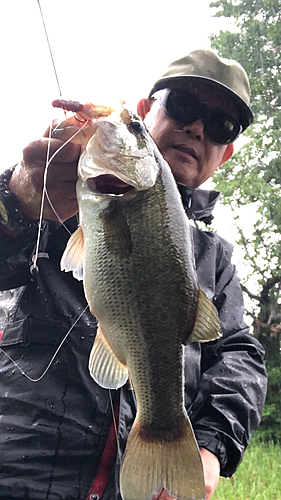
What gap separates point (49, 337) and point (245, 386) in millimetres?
1067

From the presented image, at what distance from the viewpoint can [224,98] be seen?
98.1 inches

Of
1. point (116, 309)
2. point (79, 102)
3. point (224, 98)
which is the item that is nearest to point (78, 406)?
point (116, 309)

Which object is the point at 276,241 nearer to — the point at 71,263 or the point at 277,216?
the point at 277,216

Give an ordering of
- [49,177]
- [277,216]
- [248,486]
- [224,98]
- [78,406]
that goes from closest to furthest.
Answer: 1. [49,177]
2. [78,406]
3. [224,98]
4. [248,486]
5. [277,216]

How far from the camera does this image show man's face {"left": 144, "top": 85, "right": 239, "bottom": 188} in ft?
8.20

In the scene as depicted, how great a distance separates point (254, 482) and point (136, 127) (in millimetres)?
5177

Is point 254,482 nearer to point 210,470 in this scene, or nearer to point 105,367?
point 210,470

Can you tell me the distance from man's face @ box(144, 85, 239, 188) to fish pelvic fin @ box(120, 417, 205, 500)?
1.60 meters

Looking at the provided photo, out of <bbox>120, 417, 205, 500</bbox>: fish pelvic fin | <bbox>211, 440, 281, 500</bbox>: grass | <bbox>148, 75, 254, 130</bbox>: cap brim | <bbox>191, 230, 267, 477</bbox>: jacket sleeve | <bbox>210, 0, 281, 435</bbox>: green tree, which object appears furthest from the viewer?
<bbox>210, 0, 281, 435</bbox>: green tree

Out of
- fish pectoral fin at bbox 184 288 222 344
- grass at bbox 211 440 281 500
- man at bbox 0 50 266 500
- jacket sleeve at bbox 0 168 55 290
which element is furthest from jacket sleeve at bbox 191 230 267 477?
grass at bbox 211 440 281 500

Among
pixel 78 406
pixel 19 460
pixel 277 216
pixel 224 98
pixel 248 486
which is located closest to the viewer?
pixel 19 460

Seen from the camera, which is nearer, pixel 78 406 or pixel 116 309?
pixel 116 309

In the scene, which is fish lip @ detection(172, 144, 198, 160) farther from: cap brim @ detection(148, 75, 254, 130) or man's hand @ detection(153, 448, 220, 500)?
man's hand @ detection(153, 448, 220, 500)

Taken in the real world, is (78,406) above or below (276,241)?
above
